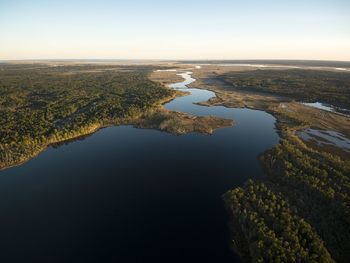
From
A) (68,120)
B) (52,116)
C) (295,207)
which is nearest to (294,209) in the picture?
(295,207)

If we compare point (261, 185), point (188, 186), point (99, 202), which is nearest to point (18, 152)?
point (99, 202)

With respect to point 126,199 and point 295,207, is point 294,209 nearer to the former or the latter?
point 295,207

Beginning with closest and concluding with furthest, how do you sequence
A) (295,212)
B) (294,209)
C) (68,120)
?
(295,212) < (294,209) < (68,120)

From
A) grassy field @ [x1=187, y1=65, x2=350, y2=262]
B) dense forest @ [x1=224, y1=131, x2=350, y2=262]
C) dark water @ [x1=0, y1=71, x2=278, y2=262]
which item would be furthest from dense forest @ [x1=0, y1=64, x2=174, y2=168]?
dense forest @ [x1=224, y1=131, x2=350, y2=262]

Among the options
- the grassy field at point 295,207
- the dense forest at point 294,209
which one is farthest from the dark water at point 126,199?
the grassy field at point 295,207

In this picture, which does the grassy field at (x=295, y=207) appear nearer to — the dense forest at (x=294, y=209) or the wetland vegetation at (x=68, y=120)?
the dense forest at (x=294, y=209)

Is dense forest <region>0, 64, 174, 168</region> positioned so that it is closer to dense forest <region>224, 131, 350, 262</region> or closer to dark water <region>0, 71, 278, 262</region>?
dark water <region>0, 71, 278, 262</region>
